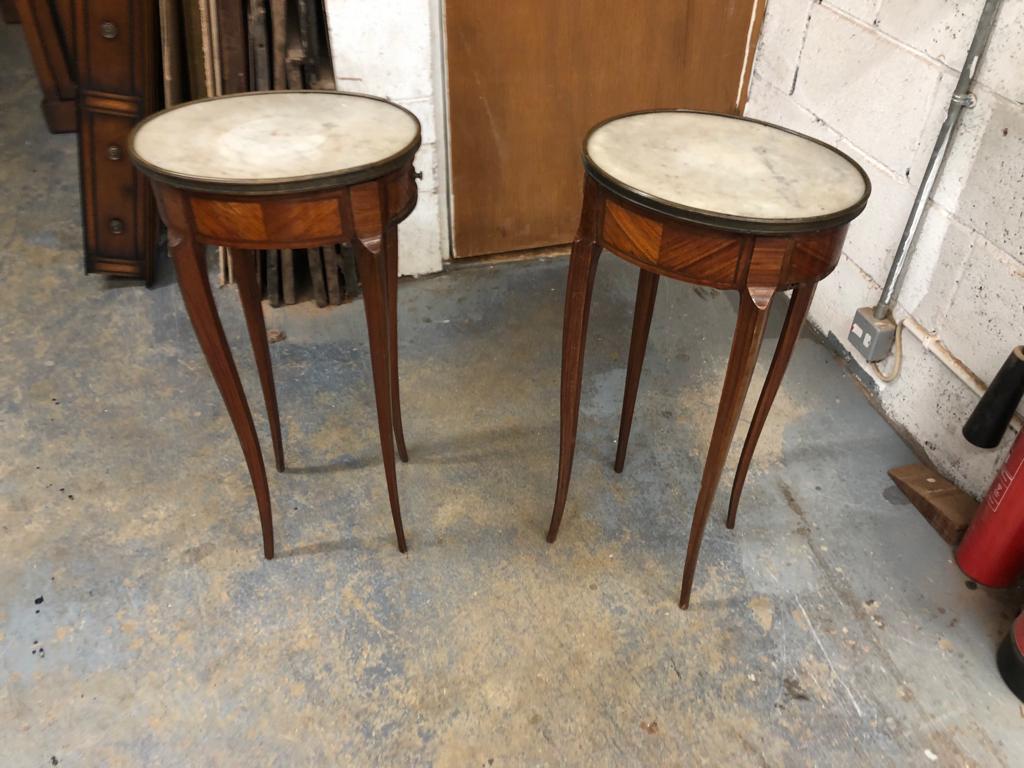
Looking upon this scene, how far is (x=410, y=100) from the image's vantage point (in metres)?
2.22

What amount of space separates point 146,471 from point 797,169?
1.55 metres

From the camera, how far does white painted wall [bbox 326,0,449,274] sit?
206 cm

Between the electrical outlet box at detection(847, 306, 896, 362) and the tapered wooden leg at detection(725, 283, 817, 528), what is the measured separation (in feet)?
2.21

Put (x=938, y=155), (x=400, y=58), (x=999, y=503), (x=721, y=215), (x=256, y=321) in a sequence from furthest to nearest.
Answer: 1. (x=400, y=58)
2. (x=938, y=155)
3. (x=256, y=321)
4. (x=999, y=503)
5. (x=721, y=215)

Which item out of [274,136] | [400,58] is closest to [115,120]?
[400,58]

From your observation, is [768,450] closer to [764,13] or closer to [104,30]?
[764,13]

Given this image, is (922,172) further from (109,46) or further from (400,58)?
(109,46)

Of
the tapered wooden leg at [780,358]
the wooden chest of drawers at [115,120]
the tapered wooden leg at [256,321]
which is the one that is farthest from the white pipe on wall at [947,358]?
the wooden chest of drawers at [115,120]

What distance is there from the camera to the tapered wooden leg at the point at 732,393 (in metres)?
1.17

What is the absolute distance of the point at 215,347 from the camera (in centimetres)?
136

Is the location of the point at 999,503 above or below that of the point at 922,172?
below

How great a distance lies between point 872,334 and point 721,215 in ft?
3.77

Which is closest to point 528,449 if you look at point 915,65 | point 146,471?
point 146,471

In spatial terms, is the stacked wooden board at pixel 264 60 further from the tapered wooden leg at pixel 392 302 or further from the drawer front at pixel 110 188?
the tapered wooden leg at pixel 392 302
